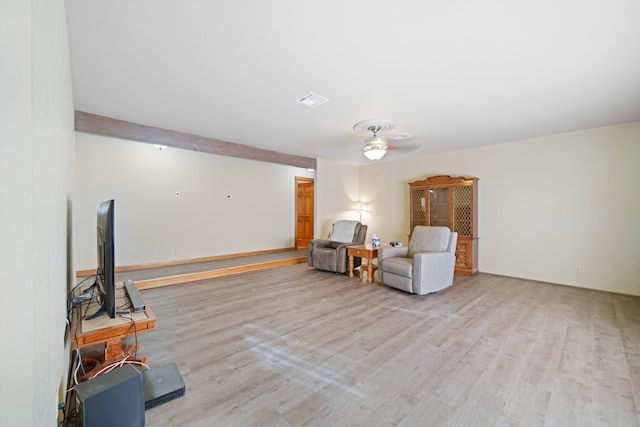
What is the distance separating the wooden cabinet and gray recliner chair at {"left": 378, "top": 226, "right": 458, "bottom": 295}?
1.08m

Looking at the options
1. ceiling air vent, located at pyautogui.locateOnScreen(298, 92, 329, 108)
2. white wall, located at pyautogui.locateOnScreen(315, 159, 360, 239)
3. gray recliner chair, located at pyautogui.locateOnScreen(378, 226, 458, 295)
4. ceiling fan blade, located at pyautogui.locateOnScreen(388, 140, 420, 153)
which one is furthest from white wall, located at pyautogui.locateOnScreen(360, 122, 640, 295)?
ceiling air vent, located at pyautogui.locateOnScreen(298, 92, 329, 108)

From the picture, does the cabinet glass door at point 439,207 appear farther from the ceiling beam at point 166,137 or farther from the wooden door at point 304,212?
the wooden door at point 304,212

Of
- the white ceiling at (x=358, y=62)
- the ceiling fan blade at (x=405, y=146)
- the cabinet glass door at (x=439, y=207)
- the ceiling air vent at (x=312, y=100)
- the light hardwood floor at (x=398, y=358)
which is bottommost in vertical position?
the light hardwood floor at (x=398, y=358)

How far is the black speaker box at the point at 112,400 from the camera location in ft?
3.95

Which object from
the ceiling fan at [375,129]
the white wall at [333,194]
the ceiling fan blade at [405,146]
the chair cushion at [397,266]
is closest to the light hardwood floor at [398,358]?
the chair cushion at [397,266]

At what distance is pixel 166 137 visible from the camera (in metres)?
4.07

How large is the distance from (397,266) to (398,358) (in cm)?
178

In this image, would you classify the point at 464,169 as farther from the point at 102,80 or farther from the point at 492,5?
the point at 102,80

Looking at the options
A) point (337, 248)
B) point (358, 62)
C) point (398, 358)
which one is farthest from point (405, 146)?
point (398, 358)

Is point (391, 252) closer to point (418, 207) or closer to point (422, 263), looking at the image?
point (422, 263)

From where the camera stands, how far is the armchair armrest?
417cm

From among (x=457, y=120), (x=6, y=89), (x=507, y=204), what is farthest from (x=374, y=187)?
(x=6, y=89)

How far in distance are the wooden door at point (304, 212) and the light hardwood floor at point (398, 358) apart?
157 inches

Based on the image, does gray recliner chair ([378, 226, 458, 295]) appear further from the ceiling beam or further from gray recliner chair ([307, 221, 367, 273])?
the ceiling beam
